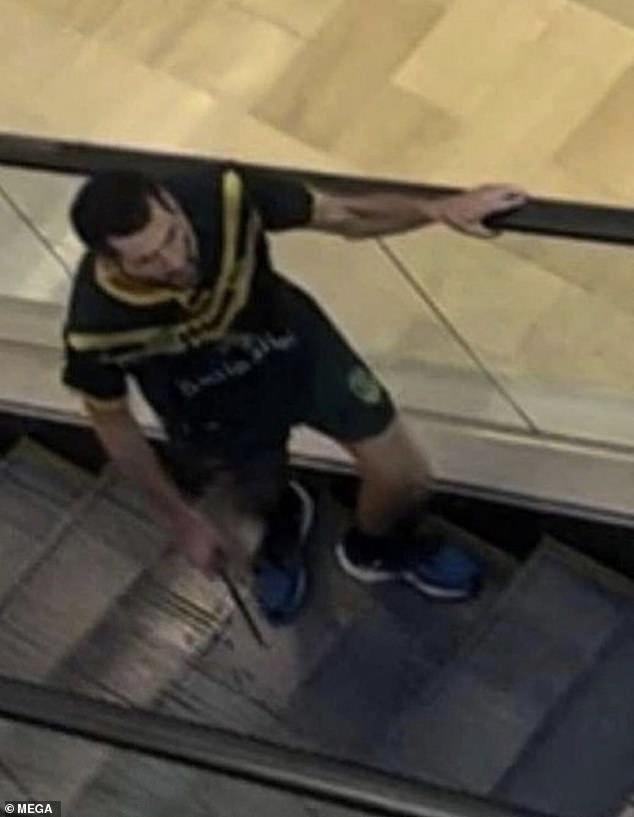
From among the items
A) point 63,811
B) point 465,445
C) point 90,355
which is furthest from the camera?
point 465,445

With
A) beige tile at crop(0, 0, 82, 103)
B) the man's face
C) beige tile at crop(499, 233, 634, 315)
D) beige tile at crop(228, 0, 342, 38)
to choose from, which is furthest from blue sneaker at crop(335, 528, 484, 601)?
beige tile at crop(0, 0, 82, 103)

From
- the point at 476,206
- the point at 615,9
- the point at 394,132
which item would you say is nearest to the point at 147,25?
the point at 394,132

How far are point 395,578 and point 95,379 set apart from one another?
3.74 ft

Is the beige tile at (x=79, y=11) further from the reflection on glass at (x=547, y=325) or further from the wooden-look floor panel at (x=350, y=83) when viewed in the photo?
the reflection on glass at (x=547, y=325)

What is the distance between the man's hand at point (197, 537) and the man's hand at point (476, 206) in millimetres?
907

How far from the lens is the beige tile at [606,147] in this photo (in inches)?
241

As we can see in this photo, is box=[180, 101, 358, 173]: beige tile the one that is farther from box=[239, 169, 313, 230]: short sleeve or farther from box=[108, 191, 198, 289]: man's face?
box=[108, 191, 198, 289]: man's face

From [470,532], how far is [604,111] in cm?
140

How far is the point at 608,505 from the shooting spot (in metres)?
5.17

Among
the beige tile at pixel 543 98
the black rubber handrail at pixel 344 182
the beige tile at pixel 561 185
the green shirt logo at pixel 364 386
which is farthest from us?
the beige tile at pixel 543 98

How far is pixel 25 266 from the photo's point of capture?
18.4ft

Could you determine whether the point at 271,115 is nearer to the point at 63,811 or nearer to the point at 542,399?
the point at 542,399

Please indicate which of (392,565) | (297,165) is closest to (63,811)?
(392,565)

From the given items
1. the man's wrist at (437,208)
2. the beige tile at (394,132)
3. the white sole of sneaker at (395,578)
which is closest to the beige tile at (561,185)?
the beige tile at (394,132)
